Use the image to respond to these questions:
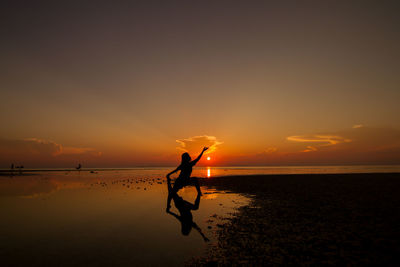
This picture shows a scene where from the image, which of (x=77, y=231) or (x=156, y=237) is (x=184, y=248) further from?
(x=77, y=231)

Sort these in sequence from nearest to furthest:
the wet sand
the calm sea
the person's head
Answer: the wet sand, the calm sea, the person's head

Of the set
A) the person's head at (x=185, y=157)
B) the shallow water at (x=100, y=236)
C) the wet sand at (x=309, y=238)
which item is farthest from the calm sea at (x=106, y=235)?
the person's head at (x=185, y=157)

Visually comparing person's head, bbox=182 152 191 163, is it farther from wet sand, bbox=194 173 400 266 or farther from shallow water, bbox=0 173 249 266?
wet sand, bbox=194 173 400 266

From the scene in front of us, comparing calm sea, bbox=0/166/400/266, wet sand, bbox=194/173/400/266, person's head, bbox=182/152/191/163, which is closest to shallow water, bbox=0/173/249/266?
calm sea, bbox=0/166/400/266

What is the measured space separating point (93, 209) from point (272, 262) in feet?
50.1

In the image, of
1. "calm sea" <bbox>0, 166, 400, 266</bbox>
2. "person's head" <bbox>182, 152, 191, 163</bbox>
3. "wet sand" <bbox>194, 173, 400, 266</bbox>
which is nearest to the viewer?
"wet sand" <bbox>194, 173, 400, 266</bbox>

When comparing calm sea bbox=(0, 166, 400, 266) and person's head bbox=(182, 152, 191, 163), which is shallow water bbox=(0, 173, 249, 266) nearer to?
calm sea bbox=(0, 166, 400, 266)

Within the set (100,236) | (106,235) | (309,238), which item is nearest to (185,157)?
(106,235)

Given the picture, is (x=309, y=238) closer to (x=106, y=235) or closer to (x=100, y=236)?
(x=106, y=235)

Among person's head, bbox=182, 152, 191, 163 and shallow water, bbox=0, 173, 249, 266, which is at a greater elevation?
person's head, bbox=182, 152, 191, 163

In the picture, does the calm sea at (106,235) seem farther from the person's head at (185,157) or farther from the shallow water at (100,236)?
the person's head at (185,157)

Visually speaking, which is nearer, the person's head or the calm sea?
the calm sea

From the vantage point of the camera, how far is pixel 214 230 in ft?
36.9

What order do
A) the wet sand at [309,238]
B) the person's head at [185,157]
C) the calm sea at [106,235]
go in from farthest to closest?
the person's head at [185,157] < the calm sea at [106,235] < the wet sand at [309,238]
